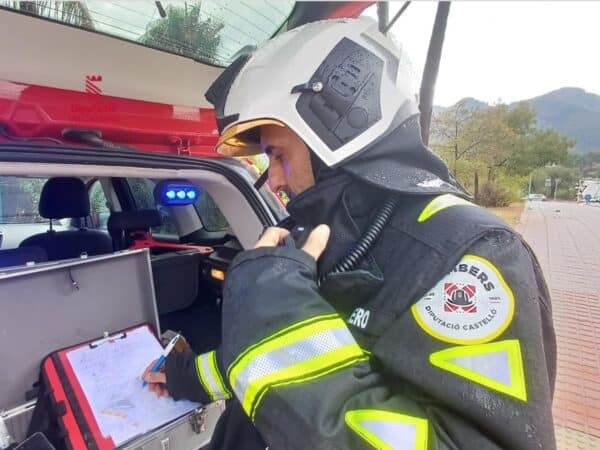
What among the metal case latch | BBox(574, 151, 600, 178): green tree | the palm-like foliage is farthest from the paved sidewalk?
the palm-like foliage

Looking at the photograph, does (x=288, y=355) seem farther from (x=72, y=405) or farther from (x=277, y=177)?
(x=72, y=405)

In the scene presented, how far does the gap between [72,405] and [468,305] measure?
1.43 meters

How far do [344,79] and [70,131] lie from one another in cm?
110

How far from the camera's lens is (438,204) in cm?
76

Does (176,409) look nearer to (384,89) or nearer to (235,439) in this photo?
(235,439)

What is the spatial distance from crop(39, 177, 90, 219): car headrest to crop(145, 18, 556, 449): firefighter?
2.31m

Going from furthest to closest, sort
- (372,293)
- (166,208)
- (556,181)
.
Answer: (556,181)
(166,208)
(372,293)

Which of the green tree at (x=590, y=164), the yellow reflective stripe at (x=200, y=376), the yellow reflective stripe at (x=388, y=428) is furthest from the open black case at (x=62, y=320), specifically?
the green tree at (x=590, y=164)

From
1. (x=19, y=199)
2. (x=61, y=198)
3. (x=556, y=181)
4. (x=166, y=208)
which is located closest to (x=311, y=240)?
(x=61, y=198)

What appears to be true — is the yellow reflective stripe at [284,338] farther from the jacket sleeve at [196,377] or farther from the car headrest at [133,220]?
the car headrest at [133,220]

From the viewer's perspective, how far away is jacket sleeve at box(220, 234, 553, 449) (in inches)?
23.2

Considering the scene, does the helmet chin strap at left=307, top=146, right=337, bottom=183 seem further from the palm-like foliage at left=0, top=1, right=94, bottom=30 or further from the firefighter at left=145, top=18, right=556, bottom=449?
the palm-like foliage at left=0, top=1, right=94, bottom=30

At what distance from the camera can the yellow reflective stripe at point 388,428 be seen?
23.6 inches

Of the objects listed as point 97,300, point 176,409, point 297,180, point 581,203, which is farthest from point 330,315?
point 581,203
